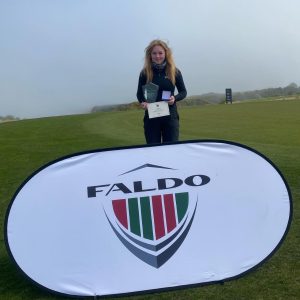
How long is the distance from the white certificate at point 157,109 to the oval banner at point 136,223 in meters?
1.45

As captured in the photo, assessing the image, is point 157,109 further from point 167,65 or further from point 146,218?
point 146,218

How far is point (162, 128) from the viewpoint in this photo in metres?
4.59

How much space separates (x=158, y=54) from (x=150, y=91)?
1.10 feet

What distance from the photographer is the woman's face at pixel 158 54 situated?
4293 mm

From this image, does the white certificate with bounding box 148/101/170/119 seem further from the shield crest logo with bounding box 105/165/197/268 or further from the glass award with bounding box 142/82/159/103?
the shield crest logo with bounding box 105/165/197/268

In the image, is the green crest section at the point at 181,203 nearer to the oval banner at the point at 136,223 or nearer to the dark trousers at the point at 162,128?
the oval banner at the point at 136,223

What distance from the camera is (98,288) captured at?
2.78m

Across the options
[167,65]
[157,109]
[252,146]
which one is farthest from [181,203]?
[252,146]

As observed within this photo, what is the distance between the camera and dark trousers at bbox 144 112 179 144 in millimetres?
4539

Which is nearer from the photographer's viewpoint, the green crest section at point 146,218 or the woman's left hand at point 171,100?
the green crest section at point 146,218

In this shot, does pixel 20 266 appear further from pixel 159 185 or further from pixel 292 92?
pixel 292 92

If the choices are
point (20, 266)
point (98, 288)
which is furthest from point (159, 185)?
point (20, 266)

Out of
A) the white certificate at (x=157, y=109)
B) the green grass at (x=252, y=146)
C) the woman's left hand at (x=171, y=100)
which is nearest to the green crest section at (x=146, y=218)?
the green grass at (x=252, y=146)

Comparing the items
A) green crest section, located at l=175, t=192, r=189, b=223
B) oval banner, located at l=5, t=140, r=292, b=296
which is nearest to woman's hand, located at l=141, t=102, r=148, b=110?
oval banner, located at l=5, t=140, r=292, b=296
